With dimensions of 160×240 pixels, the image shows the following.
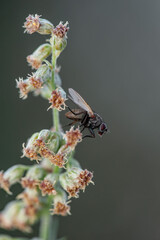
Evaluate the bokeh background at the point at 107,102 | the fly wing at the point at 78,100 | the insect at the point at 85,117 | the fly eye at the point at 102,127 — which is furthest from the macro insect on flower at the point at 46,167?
the bokeh background at the point at 107,102

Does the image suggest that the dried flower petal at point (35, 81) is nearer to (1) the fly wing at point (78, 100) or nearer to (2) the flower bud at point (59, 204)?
(1) the fly wing at point (78, 100)

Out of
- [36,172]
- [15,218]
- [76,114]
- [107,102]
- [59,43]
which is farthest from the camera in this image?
[107,102]

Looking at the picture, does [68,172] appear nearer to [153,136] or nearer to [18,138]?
[18,138]

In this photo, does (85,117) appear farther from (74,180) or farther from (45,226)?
(45,226)

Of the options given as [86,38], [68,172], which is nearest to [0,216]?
[68,172]

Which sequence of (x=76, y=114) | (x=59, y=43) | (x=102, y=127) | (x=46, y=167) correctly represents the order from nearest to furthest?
(x=59, y=43) < (x=46, y=167) < (x=76, y=114) < (x=102, y=127)

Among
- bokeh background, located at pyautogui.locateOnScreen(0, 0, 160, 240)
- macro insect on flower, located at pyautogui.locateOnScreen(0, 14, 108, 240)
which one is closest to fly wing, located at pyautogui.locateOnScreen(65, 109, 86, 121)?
macro insect on flower, located at pyautogui.locateOnScreen(0, 14, 108, 240)

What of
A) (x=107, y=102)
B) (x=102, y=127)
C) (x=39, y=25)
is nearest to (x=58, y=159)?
(x=102, y=127)
